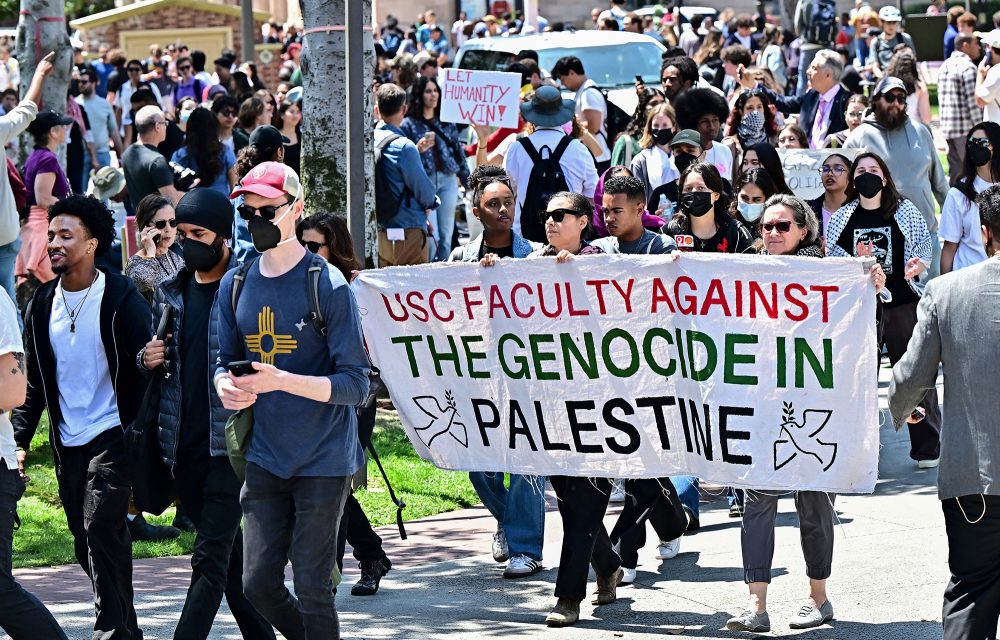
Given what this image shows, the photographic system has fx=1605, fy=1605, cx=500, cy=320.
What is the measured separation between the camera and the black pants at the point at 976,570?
18.0 feet

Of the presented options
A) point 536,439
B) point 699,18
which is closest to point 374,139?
point 536,439

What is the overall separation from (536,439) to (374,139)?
5.14 m

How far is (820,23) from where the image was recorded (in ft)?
68.4

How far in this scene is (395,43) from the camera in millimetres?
38312

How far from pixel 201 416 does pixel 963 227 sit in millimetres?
5519

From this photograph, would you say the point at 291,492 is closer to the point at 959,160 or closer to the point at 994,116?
the point at 994,116

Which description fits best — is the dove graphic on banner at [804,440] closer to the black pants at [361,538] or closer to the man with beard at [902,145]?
the black pants at [361,538]

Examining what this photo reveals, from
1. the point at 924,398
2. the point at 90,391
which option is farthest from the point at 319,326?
the point at 924,398

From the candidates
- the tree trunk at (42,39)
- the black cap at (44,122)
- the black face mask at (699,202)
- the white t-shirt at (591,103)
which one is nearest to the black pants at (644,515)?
the black face mask at (699,202)

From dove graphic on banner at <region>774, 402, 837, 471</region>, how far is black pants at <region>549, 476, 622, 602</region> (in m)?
0.80

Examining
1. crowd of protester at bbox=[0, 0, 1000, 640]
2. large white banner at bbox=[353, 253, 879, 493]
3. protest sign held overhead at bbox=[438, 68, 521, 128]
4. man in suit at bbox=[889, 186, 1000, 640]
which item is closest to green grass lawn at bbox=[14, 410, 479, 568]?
crowd of protester at bbox=[0, 0, 1000, 640]

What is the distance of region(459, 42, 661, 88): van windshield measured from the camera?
20688 mm

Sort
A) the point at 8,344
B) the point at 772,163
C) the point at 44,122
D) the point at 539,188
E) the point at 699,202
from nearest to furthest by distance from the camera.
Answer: the point at 8,344
the point at 699,202
the point at 772,163
the point at 539,188
the point at 44,122

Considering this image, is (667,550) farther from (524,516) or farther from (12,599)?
(12,599)
